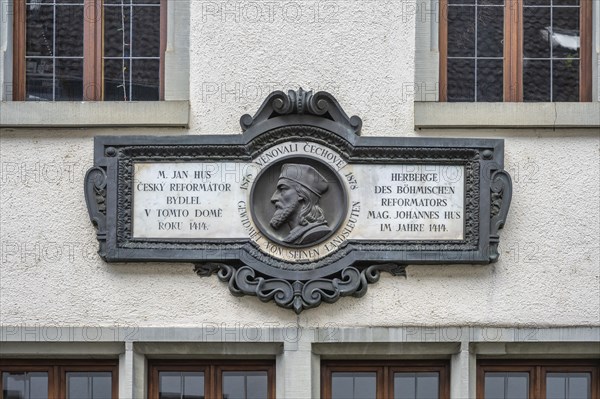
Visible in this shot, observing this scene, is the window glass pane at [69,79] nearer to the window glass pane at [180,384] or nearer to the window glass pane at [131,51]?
the window glass pane at [131,51]

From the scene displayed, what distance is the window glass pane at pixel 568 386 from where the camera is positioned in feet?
35.0

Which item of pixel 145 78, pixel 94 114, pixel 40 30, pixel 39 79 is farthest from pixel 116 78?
pixel 40 30

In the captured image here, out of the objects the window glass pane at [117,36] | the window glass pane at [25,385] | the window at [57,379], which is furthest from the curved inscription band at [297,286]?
the window glass pane at [117,36]

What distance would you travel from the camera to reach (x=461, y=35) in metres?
10.9

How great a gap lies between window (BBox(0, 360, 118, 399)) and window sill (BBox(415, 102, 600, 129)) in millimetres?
3017

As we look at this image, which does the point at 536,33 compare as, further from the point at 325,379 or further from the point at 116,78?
the point at 116,78

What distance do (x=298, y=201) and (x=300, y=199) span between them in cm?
2

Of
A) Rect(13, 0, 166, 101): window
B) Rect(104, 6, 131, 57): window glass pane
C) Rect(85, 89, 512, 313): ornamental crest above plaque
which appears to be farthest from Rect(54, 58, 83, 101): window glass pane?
Rect(85, 89, 512, 313): ornamental crest above plaque

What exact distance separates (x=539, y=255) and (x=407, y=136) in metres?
1.32

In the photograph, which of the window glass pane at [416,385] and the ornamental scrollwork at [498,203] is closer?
the ornamental scrollwork at [498,203]

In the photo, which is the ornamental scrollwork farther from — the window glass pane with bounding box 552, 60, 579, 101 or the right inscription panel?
the window glass pane with bounding box 552, 60, 579, 101

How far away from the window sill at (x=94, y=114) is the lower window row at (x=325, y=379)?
5.90ft

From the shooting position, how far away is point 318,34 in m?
10.6

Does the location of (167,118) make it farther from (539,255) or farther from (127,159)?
(539,255)
